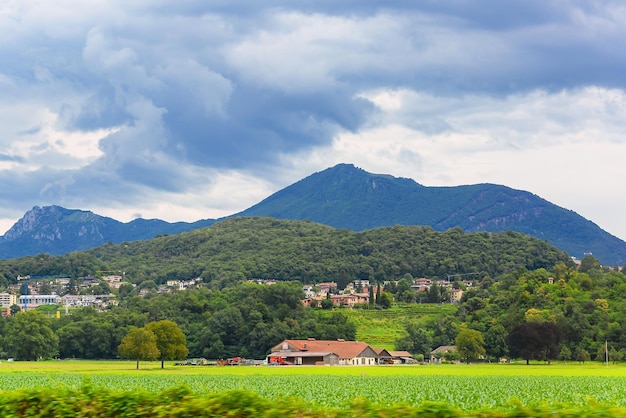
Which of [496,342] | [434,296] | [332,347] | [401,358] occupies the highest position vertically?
[434,296]

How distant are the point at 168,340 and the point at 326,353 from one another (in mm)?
22187

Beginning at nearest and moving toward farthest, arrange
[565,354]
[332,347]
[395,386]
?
[395,386], [565,354], [332,347]

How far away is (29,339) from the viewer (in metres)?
105

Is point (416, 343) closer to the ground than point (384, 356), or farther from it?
farther from it

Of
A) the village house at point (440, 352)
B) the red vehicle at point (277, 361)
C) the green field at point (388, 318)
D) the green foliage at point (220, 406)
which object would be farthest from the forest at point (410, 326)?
the green foliage at point (220, 406)

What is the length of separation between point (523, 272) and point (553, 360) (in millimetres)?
49633

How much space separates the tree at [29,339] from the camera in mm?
105375

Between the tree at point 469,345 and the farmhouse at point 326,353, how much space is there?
1125cm

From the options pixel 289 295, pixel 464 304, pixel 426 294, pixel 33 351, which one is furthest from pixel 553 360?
pixel 426 294

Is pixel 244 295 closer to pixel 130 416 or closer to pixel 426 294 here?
pixel 426 294

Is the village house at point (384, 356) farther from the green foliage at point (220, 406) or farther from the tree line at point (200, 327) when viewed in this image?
the green foliage at point (220, 406)

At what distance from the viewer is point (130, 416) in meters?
13.6

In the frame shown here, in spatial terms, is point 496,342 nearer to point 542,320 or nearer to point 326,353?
point 542,320

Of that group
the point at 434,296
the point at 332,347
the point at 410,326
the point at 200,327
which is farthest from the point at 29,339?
the point at 434,296
